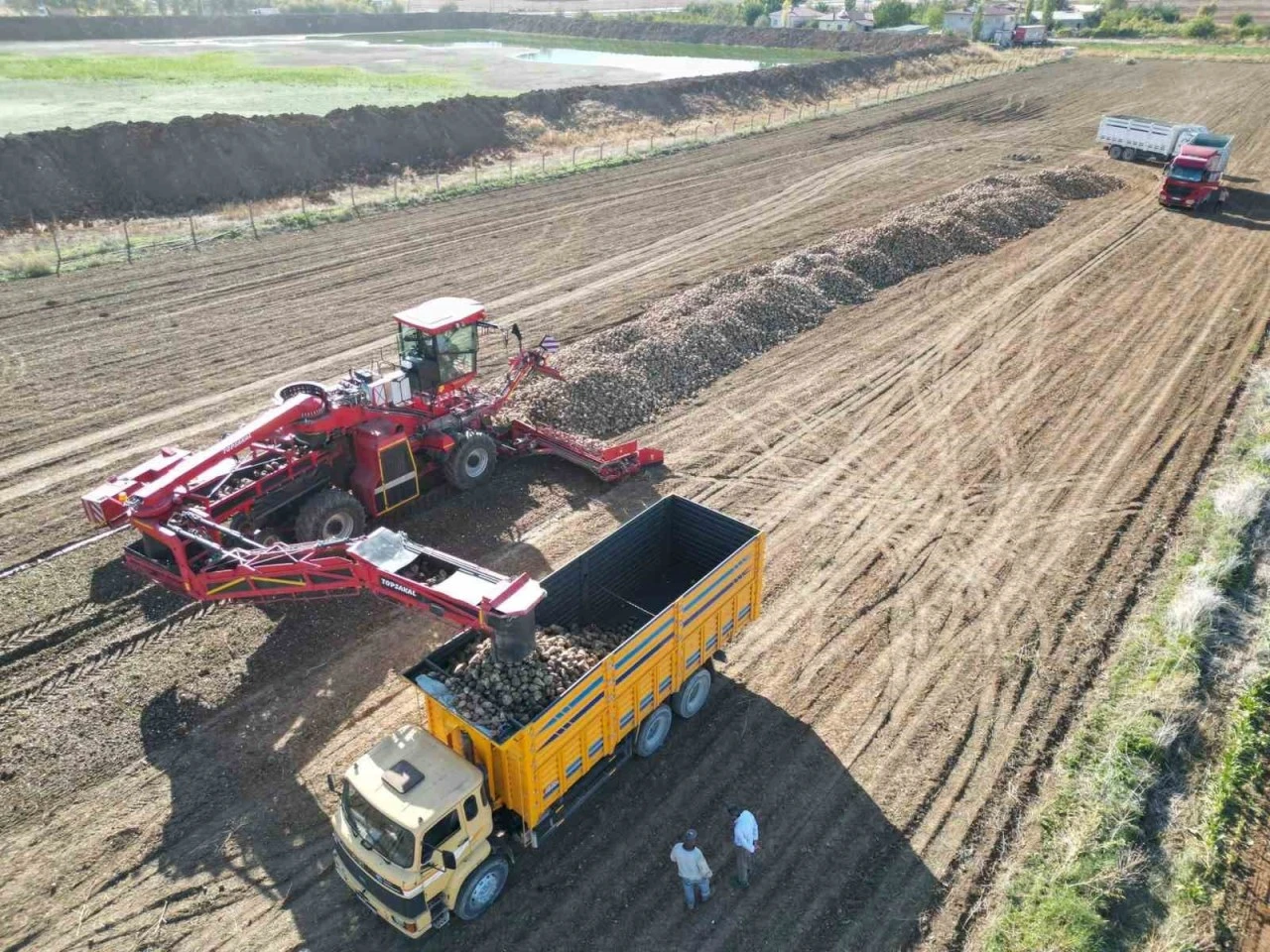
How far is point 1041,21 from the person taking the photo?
9081 cm

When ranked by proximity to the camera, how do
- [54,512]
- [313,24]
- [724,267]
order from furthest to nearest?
[313,24], [724,267], [54,512]

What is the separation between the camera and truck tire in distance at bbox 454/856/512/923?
28.9 ft

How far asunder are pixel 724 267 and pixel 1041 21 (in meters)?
86.4

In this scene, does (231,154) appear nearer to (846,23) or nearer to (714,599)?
(714,599)

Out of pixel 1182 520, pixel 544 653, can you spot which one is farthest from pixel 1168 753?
pixel 544 653

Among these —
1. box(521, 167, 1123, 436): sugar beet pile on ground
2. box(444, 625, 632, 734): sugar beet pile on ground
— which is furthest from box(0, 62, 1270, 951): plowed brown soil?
box(444, 625, 632, 734): sugar beet pile on ground

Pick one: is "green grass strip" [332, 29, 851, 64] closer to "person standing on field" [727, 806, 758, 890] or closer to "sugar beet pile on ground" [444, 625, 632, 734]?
"sugar beet pile on ground" [444, 625, 632, 734]

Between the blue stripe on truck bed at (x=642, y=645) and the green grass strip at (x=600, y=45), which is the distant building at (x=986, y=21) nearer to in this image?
the green grass strip at (x=600, y=45)

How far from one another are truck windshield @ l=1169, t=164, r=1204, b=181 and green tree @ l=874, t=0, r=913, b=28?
236 feet

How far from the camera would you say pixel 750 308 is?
896 inches

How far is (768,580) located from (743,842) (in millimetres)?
5563

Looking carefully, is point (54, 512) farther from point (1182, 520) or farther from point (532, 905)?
point (1182, 520)

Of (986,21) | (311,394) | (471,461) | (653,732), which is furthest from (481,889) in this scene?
(986,21)

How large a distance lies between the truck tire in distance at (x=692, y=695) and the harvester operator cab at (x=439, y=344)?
738 cm
